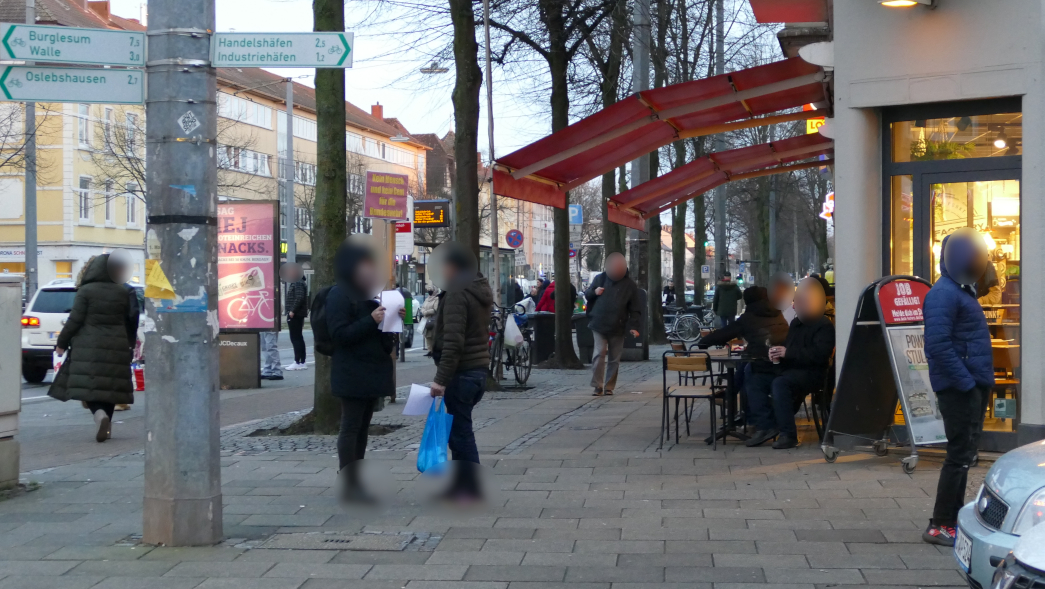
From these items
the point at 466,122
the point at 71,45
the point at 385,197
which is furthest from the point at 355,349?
the point at 466,122

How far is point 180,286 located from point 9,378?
8.64ft

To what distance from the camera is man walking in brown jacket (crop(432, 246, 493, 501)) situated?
700 centimetres

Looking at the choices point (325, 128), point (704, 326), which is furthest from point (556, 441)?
point (704, 326)

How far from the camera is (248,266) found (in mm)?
15320

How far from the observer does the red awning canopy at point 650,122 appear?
10406 millimetres

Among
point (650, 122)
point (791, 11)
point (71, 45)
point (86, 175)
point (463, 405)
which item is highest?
point (86, 175)

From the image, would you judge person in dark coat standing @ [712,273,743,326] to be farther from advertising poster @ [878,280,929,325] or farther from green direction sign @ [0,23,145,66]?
green direction sign @ [0,23,145,66]

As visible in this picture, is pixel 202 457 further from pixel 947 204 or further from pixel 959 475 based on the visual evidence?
pixel 947 204

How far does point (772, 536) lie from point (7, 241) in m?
48.2

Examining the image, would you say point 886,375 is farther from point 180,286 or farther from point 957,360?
point 180,286

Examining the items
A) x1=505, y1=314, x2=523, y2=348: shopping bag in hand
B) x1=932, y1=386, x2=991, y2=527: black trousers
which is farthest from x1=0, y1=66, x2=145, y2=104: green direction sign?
x1=932, y1=386, x2=991, y2=527: black trousers

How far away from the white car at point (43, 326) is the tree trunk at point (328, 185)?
8.52 m

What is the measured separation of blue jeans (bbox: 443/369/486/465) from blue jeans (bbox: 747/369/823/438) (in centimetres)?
339

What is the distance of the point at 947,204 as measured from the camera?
9328 millimetres
